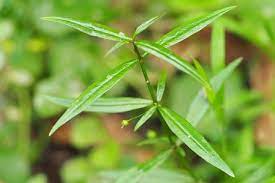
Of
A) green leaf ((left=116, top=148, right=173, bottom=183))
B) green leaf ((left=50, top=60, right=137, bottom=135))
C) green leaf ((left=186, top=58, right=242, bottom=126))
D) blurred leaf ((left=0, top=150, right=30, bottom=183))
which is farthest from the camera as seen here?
blurred leaf ((left=0, top=150, right=30, bottom=183))

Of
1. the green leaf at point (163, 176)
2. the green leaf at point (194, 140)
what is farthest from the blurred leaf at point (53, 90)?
the green leaf at point (194, 140)

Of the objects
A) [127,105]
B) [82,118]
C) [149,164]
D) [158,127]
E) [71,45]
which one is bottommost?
[149,164]

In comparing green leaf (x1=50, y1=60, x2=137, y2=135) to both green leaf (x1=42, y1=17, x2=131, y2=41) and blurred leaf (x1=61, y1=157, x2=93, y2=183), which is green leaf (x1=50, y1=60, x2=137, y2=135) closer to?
green leaf (x1=42, y1=17, x2=131, y2=41)

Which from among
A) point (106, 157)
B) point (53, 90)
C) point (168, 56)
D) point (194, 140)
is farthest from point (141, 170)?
point (53, 90)

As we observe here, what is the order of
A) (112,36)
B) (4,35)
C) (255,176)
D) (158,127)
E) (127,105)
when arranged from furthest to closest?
(158,127), (4,35), (255,176), (127,105), (112,36)

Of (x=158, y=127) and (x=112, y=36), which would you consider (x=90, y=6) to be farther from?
(x=112, y=36)

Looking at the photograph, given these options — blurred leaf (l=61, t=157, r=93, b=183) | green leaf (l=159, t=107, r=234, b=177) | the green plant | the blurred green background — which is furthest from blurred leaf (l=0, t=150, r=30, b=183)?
green leaf (l=159, t=107, r=234, b=177)

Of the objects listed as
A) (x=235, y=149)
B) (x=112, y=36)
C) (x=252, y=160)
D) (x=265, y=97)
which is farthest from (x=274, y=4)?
(x=112, y=36)

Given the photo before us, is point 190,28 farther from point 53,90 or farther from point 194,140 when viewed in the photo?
point 53,90
